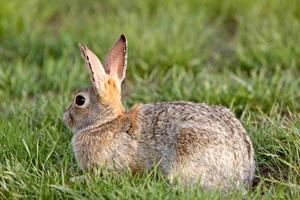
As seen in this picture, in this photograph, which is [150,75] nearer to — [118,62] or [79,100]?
[118,62]

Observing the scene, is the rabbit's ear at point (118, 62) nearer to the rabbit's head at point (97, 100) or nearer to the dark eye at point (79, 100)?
the rabbit's head at point (97, 100)

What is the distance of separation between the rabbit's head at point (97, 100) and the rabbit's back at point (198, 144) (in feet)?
0.86

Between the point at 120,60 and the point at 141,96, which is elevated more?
the point at 120,60

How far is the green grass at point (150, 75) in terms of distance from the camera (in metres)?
5.73

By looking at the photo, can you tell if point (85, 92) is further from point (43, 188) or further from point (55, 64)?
point (55, 64)

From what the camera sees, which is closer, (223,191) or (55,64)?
(223,191)

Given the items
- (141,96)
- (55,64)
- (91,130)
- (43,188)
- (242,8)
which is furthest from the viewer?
(242,8)

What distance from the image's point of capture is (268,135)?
6500 mm

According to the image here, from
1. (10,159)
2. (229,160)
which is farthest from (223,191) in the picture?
(10,159)

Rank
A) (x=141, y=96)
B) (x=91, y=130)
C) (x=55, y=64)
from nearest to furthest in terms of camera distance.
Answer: (x=91, y=130) < (x=141, y=96) < (x=55, y=64)

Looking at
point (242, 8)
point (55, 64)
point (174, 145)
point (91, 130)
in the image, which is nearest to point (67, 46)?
point (55, 64)

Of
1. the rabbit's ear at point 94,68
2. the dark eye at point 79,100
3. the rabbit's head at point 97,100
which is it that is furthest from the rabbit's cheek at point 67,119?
the rabbit's ear at point 94,68

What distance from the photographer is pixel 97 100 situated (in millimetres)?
6160

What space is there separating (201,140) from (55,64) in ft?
9.96
